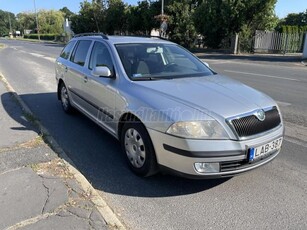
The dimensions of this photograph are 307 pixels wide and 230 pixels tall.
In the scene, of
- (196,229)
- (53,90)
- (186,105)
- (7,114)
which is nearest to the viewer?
(196,229)

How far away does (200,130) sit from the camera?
10.4ft

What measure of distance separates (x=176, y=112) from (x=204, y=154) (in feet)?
1.69

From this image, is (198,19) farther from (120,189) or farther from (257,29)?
(120,189)

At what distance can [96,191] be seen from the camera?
3512 millimetres

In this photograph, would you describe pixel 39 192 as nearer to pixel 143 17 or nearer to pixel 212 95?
pixel 212 95

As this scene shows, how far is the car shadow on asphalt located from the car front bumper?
422 mm

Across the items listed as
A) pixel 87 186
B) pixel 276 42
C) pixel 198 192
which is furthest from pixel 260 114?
pixel 276 42

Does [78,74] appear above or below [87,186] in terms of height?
above

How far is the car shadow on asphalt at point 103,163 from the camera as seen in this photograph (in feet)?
11.9

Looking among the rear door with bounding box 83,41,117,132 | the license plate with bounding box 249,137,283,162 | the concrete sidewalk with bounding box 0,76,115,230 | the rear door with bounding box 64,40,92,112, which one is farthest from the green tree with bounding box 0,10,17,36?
the license plate with bounding box 249,137,283,162

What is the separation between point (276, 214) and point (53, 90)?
7843mm

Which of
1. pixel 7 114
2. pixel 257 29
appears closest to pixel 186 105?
pixel 7 114

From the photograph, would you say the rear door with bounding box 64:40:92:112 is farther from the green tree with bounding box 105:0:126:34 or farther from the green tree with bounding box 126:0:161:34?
the green tree with bounding box 105:0:126:34

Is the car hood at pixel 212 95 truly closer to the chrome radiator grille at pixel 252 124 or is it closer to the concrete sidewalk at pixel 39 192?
the chrome radiator grille at pixel 252 124
